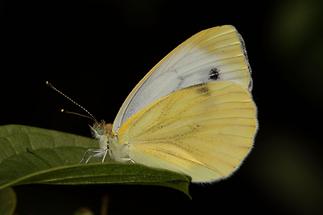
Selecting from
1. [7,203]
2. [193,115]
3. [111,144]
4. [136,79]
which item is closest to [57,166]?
[7,203]

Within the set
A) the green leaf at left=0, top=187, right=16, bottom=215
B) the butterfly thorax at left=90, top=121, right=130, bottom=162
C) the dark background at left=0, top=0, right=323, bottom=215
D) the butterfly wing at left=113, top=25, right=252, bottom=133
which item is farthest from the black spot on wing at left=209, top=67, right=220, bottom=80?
the green leaf at left=0, top=187, right=16, bottom=215

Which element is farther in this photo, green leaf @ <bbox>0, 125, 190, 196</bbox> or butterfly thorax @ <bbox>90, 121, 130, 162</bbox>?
butterfly thorax @ <bbox>90, 121, 130, 162</bbox>

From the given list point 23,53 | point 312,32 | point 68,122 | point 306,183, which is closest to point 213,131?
point 312,32

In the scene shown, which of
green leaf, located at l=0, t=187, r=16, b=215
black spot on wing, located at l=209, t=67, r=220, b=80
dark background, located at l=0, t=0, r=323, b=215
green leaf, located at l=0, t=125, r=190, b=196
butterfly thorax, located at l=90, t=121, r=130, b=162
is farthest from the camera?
dark background, located at l=0, t=0, r=323, b=215

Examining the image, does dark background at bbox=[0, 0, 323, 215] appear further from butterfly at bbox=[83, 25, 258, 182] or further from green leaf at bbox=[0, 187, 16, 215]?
green leaf at bbox=[0, 187, 16, 215]

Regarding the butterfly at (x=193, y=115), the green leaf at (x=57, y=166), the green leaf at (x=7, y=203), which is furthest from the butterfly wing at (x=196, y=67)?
the green leaf at (x=7, y=203)

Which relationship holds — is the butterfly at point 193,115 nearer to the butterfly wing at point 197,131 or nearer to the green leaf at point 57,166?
the butterfly wing at point 197,131
